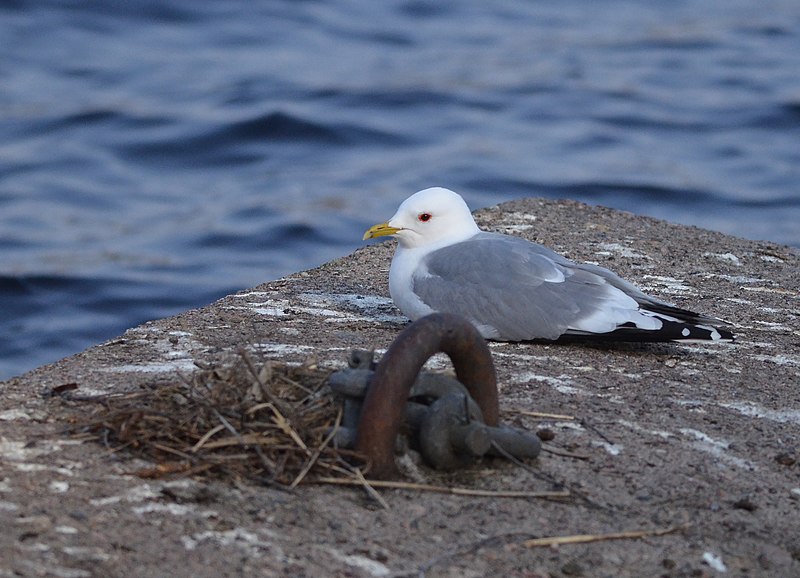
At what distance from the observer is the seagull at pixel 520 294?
495 centimetres

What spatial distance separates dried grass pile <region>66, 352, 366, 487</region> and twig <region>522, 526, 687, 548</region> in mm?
546

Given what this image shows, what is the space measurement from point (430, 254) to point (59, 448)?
6.96ft

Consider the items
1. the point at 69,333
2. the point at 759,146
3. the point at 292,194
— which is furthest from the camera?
the point at 759,146

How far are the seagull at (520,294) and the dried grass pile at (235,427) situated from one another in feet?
A: 4.48

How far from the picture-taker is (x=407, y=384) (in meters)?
3.52

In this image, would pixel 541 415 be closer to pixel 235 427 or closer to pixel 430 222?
pixel 235 427

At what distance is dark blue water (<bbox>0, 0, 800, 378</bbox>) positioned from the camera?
1120 centimetres

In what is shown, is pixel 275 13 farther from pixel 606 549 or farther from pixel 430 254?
pixel 606 549

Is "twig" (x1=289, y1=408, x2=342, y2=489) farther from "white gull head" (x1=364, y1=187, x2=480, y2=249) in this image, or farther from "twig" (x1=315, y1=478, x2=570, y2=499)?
"white gull head" (x1=364, y1=187, x2=480, y2=249)

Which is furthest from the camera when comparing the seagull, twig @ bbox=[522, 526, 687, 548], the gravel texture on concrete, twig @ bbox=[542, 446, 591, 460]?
the seagull

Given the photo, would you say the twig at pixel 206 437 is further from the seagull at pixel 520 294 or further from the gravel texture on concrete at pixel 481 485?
the seagull at pixel 520 294

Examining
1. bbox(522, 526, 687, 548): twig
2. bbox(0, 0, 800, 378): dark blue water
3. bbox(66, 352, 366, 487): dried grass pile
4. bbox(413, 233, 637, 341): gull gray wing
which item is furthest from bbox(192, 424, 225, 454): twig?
bbox(0, 0, 800, 378): dark blue water

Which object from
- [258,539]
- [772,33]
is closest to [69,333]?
[258,539]

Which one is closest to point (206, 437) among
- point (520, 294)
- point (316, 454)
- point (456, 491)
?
point (316, 454)
